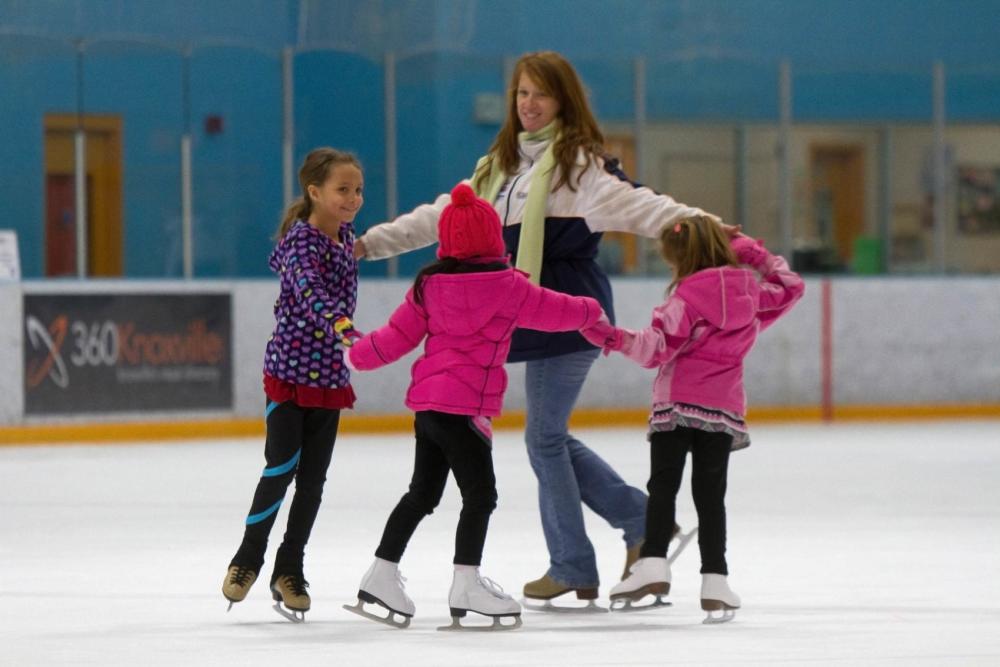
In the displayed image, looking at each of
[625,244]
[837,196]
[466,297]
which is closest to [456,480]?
[466,297]

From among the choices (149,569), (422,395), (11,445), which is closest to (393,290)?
(11,445)

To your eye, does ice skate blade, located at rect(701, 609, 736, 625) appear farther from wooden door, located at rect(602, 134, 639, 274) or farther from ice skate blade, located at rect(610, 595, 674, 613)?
wooden door, located at rect(602, 134, 639, 274)

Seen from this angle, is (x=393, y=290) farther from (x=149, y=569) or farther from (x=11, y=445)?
(x=149, y=569)

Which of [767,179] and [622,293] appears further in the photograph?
[767,179]

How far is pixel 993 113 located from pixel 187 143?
18.9 ft

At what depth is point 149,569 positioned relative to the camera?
195 inches

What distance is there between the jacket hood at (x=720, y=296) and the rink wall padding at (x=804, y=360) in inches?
251

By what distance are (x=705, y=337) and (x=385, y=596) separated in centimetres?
95

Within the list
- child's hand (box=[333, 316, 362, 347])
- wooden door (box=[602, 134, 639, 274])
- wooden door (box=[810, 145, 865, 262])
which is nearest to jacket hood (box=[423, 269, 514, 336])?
child's hand (box=[333, 316, 362, 347])

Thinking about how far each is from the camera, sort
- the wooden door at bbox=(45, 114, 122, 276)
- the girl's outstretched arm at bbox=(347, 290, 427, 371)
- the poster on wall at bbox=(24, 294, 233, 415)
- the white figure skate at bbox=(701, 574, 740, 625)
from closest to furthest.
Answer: the girl's outstretched arm at bbox=(347, 290, 427, 371) → the white figure skate at bbox=(701, 574, 740, 625) → the poster on wall at bbox=(24, 294, 233, 415) → the wooden door at bbox=(45, 114, 122, 276)

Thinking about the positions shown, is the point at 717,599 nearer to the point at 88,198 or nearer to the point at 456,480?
the point at 456,480

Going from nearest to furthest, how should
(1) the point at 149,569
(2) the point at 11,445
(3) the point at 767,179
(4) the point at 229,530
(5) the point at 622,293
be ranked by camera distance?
(1) the point at 149,569 → (4) the point at 229,530 → (2) the point at 11,445 → (5) the point at 622,293 → (3) the point at 767,179

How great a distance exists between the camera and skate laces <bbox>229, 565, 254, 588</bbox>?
400 centimetres

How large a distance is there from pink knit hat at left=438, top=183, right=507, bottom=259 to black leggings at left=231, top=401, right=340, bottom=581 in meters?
0.53
